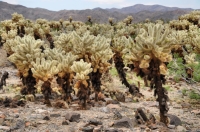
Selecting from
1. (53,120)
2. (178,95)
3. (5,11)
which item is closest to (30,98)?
(53,120)

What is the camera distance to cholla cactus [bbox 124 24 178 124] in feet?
27.6

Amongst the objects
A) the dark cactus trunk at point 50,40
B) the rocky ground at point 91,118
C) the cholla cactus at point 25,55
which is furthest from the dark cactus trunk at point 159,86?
the dark cactus trunk at point 50,40

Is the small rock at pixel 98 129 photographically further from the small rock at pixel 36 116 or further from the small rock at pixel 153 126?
the small rock at pixel 36 116

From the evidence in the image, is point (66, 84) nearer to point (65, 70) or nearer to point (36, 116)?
point (65, 70)

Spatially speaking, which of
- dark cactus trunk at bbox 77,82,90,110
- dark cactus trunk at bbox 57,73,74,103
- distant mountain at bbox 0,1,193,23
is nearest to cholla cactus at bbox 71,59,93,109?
dark cactus trunk at bbox 77,82,90,110

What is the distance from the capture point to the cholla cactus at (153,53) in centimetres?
842

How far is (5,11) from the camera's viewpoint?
81062 millimetres

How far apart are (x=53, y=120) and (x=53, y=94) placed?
408 centimetres

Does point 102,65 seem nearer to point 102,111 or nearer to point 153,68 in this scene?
point 102,111

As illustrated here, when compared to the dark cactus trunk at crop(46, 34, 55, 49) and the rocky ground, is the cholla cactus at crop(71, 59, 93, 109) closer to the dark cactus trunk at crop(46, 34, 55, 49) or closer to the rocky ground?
the rocky ground

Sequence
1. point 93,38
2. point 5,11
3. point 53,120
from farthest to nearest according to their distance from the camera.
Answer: point 5,11 → point 93,38 → point 53,120

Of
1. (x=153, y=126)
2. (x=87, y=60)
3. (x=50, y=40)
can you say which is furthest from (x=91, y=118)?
(x=50, y=40)

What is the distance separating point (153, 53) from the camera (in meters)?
8.51

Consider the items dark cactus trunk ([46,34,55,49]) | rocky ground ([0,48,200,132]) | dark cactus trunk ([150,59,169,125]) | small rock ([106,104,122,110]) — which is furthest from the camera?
dark cactus trunk ([46,34,55,49])
